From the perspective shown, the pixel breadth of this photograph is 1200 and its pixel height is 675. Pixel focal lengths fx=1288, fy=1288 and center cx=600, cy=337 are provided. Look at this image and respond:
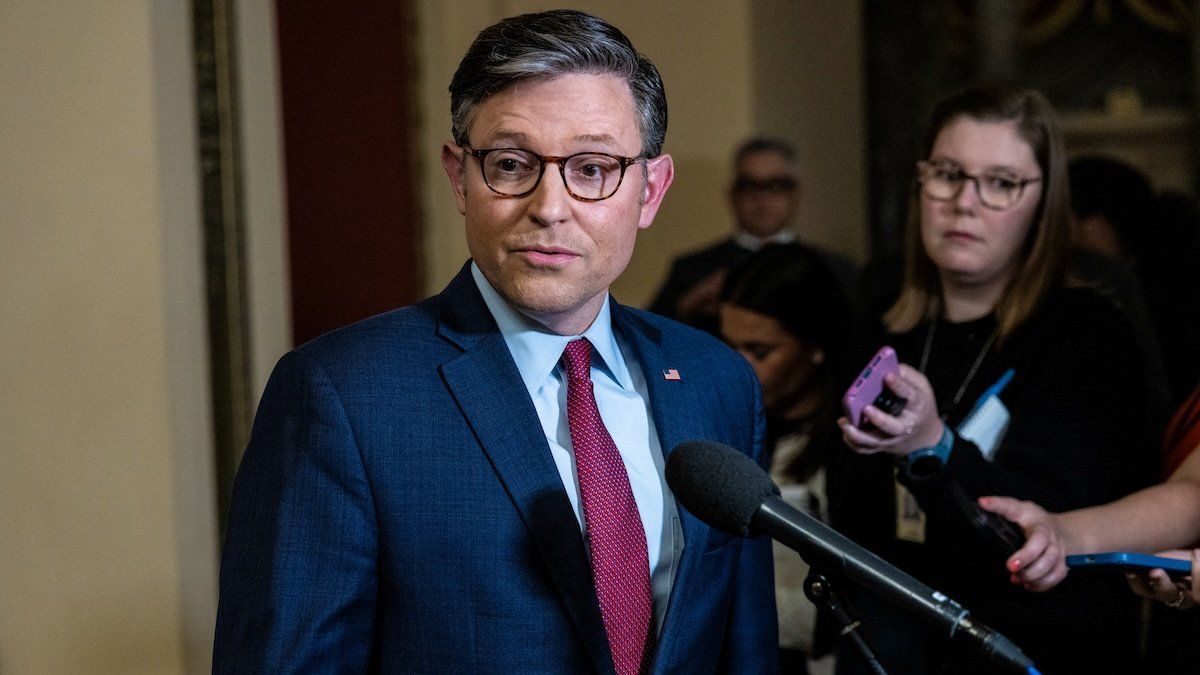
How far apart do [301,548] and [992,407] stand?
3.77 ft

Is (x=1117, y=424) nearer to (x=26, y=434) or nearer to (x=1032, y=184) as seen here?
(x=1032, y=184)

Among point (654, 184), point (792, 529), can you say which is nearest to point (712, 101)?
point (654, 184)

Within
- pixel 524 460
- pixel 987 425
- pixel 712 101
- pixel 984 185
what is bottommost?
pixel 987 425

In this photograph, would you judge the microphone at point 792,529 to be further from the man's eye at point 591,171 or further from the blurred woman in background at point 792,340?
the blurred woman in background at point 792,340

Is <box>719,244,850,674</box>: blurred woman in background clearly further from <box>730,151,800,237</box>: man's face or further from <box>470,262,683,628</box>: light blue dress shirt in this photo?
<box>730,151,800,237</box>: man's face

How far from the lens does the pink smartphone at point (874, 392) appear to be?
1.77 m

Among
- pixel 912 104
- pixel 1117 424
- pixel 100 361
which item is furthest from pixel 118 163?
pixel 912 104

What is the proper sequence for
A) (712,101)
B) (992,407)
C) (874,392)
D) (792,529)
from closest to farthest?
(792,529), (874,392), (992,407), (712,101)

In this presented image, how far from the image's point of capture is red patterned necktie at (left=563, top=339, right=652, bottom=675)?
4.66ft

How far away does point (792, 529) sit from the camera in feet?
3.79

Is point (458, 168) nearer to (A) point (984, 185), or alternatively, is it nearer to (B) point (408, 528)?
(B) point (408, 528)

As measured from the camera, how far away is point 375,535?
4.41 feet

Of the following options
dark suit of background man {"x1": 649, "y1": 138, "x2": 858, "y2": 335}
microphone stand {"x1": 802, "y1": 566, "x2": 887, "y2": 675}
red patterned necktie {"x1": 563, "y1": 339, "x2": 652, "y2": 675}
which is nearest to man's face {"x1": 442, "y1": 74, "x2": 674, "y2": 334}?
red patterned necktie {"x1": 563, "y1": 339, "x2": 652, "y2": 675}

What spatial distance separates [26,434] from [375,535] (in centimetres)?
113
